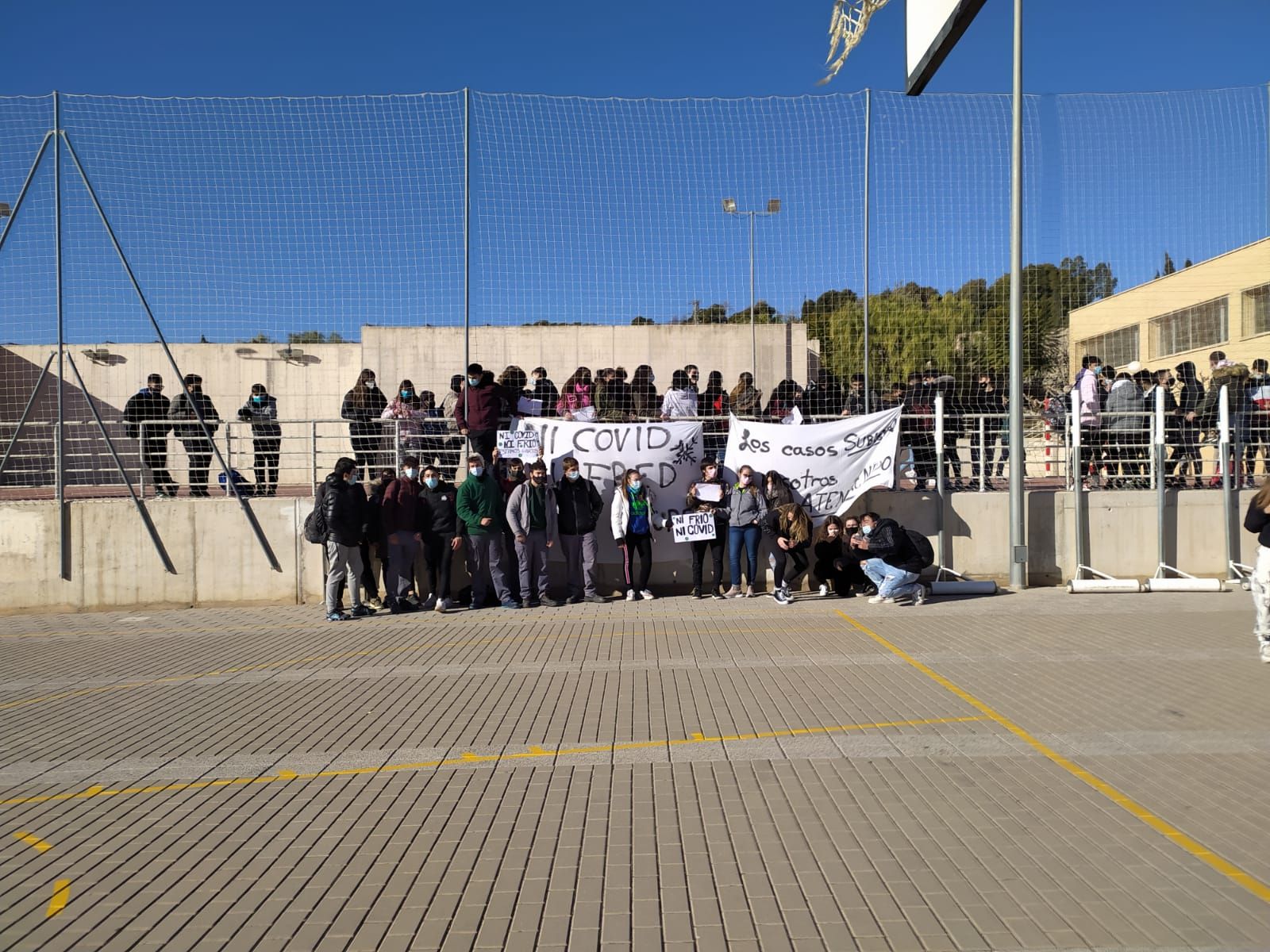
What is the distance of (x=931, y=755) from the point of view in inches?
233

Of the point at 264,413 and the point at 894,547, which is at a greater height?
the point at 264,413

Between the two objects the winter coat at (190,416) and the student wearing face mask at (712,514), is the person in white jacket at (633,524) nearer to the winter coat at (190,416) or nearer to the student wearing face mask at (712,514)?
the student wearing face mask at (712,514)

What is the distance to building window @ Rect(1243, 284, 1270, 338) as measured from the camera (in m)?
18.3

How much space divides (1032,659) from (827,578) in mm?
4611

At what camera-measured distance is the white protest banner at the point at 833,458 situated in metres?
13.5

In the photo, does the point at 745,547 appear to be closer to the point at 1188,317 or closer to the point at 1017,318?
the point at 1017,318

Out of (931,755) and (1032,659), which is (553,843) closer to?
(931,755)

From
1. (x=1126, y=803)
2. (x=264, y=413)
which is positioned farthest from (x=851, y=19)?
(x=264, y=413)

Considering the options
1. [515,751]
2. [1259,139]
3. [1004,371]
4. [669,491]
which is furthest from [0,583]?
[1259,139]

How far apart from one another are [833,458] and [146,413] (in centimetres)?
923

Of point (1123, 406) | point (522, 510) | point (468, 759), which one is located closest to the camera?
point (468, 759)

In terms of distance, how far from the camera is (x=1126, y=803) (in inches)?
199

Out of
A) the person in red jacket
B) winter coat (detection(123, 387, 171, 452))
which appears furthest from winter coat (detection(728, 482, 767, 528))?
winter coat (detection(123, 387, 171, 452))

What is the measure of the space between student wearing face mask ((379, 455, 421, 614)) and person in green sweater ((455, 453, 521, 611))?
0.59 m
